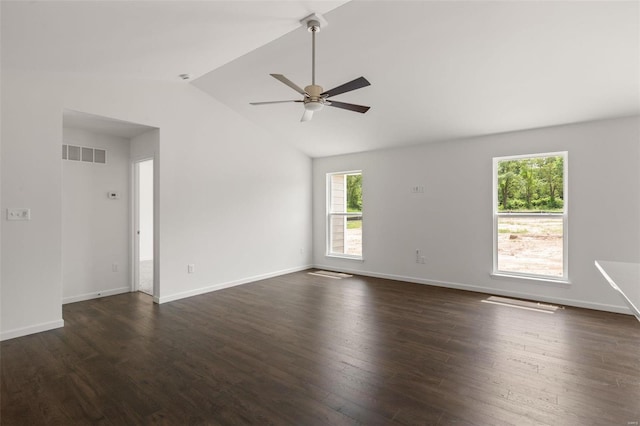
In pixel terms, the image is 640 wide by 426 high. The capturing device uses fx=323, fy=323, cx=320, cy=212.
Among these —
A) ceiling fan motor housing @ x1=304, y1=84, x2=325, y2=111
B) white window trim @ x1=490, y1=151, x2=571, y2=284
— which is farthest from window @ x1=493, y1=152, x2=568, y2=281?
ceiling fan motor housing @ x1=304, y1=84, x2=325, y2=111

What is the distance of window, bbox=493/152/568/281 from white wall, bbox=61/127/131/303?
577 centimetres

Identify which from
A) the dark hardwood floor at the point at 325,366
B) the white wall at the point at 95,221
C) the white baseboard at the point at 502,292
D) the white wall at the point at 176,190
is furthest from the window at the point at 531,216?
the white wall at the point at 95,221

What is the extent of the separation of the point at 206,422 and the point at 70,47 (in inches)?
133

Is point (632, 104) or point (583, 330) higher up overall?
point (632, 104)

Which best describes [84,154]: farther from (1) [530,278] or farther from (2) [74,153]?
(1) [530,278]

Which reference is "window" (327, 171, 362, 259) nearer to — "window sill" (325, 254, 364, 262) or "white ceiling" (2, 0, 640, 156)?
"window sill" (325, 254, 364, 262)

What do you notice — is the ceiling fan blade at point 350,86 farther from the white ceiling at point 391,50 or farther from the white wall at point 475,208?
the white wall at point 475,208

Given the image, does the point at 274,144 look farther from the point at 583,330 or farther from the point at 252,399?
the point at 583,330

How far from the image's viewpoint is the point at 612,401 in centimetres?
217

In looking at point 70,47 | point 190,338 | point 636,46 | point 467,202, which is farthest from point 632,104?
point 70,47

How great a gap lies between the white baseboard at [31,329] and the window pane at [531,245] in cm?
586

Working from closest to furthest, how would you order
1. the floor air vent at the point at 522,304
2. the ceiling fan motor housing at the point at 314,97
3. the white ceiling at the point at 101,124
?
the ceiling fan motor housing at the point at 314,97 → the white ceiling at the point at 101,124 → the floor air vent at the point at 522,304

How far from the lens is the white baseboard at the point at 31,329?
10.8 feet

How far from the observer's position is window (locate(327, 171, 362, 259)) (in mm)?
6578
